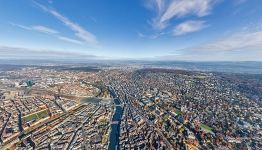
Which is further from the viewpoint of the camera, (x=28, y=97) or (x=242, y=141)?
(x=28, y=97)

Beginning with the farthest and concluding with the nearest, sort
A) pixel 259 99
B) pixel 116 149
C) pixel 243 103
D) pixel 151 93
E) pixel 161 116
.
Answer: pixel 151 93
pixel 259 99
pixel 243 103
pixel 161 116
pixel 116 149

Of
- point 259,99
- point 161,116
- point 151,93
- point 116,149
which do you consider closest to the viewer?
point 116,149

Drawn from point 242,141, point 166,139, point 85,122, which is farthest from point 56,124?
point 242,141

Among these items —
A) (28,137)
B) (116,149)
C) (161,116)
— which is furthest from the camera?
(161,116)

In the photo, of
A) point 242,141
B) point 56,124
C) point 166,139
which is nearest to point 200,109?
point 242,141

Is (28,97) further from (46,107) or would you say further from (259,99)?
(259,99)

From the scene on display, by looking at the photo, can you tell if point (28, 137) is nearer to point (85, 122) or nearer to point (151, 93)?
point (85, 122)

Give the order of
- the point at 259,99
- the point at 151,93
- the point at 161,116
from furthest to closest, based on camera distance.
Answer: the point at 151,93 < the point at 259,99 < the point at 161,116

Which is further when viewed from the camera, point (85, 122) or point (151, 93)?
point (151, 93)
